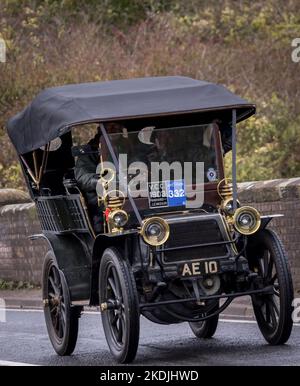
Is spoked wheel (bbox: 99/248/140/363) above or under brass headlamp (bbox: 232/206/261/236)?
under

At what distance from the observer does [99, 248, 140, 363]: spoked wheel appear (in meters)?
9.70

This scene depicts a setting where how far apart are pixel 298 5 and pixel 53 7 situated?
742 cm

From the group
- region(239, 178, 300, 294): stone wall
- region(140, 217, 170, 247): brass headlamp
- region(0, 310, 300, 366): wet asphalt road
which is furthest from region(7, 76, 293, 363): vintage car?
region(239, 178, 300, 294): stone wall

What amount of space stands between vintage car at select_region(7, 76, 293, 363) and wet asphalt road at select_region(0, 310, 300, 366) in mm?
229

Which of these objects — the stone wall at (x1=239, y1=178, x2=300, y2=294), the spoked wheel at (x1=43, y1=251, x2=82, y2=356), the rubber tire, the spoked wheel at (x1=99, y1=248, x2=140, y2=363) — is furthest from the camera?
the stone wall at (x1=239, y1=178, x2=300, y2=294)

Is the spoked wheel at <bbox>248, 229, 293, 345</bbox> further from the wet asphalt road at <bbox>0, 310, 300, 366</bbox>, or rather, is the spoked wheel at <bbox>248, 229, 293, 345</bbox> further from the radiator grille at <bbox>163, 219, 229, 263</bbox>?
the radiator grille at <bbox>163, 219, 229, 263</bbox>

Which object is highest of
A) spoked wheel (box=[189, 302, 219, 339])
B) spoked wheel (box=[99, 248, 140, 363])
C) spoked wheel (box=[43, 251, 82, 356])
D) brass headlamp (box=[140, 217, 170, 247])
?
brass headlamp (box=[140, 217, 170, 247])

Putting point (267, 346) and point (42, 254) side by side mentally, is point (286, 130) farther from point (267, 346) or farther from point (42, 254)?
point (267, 346)

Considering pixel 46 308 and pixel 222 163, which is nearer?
pixel 222 163

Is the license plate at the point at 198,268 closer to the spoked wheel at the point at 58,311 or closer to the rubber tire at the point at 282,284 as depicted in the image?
the rubber tire at the point at 282,284

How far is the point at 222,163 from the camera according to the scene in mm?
11039

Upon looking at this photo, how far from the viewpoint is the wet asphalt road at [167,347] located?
9977 millimetres

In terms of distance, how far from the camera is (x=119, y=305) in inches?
395

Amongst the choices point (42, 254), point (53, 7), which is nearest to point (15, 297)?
point (42, 254)
